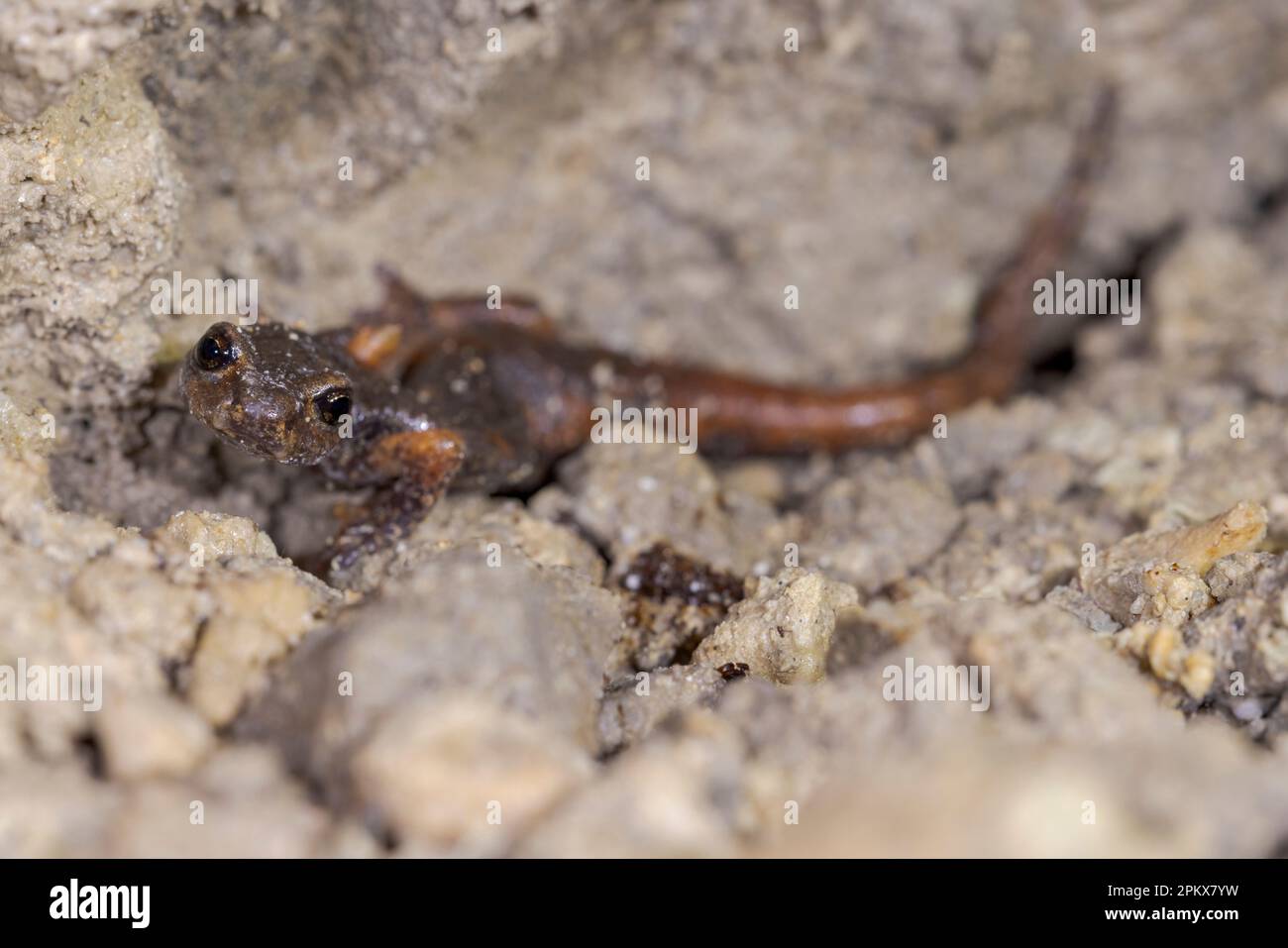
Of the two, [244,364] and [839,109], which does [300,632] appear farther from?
[839,109]

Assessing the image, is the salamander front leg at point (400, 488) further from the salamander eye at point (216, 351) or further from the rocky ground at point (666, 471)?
the salamander eye at point (216, 351)

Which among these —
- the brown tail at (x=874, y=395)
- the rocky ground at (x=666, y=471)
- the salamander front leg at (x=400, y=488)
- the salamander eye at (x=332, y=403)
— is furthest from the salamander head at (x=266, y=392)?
the brown tail at (x=874, y=395)

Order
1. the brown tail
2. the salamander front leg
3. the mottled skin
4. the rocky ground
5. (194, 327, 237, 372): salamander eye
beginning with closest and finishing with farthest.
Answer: the rocky ground
(194, 327, 237, 372): salamander eye
the mottled skin
the salamander front leg
the brown tail

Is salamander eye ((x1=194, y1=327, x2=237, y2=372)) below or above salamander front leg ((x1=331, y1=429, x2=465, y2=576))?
above

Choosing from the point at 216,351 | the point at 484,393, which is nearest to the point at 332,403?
the point at 216,351

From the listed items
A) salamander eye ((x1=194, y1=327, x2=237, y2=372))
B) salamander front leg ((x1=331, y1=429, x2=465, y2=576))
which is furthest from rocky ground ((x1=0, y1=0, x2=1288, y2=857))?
salamander eye ((x1=194, y1=327, x2=237, y2=372))

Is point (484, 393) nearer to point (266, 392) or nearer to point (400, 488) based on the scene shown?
point (400, 488)

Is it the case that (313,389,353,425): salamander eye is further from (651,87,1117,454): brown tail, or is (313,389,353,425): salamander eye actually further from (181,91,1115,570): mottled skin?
(651,87,1117,454): brown tail

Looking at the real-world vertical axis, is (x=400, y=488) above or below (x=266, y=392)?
below
